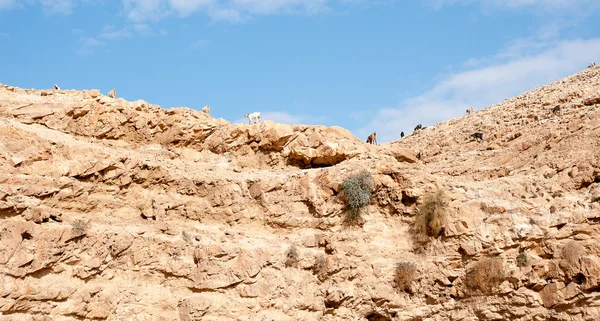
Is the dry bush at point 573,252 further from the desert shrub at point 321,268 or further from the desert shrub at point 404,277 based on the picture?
the desert shrub at point 321,268

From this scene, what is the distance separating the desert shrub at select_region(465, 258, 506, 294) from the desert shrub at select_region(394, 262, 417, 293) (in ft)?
4.07

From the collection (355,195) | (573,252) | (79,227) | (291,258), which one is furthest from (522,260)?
(79,227)

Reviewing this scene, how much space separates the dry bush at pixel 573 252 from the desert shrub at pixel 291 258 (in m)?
5.89

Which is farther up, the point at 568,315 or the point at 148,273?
the point at 148,273

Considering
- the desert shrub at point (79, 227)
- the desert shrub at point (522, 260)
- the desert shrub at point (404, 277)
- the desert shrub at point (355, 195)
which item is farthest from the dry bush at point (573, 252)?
the desert shrub at point (79, 227)

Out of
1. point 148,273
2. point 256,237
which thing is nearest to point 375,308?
point 256,237

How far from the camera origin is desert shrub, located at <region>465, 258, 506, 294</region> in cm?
1289

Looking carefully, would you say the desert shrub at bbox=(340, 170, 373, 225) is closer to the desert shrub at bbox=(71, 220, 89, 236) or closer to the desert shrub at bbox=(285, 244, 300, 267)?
the desert shrub at bbox=(285, 244, 300, 267)

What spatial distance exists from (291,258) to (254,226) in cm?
132

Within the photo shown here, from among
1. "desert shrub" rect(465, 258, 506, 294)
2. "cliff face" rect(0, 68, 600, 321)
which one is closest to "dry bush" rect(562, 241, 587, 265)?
"cliff face" rect(0, 68, 600, 321)

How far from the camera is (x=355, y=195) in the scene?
1431cm

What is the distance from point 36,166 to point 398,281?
27.5 feet

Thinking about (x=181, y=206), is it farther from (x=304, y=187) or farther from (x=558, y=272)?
(x=558, y=272)

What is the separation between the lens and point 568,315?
1237 cm
